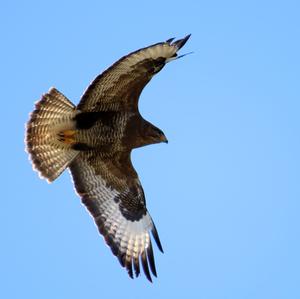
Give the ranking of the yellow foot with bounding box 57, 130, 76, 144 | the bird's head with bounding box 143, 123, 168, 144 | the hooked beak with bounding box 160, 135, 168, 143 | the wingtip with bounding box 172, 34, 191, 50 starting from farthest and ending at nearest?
the hooked beak with bounding box 160, 135, 168, 143 < the bird's head with bounding box 143, 123, 168, 144 < the yellow foot with bounding box 57, 130, 76, 144 < the wingtip with bounding box 172, 34, 191, 50

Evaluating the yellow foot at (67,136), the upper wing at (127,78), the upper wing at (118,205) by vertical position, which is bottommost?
the upper wing at (118,205)

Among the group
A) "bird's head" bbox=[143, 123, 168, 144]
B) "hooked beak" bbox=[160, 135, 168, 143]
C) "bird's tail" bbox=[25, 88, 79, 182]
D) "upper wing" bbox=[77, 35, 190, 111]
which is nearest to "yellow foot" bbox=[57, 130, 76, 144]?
"bird's tail" bbox=[25, 88, 79, 182]

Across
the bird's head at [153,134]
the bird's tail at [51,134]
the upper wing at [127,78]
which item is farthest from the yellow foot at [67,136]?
the bird's head at [153,134]

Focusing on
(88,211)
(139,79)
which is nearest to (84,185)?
(88,211)

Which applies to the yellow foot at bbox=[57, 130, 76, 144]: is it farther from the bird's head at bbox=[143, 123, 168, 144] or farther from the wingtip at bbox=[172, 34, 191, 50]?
the wingtip at bbox=[172, 34, 191, 50]

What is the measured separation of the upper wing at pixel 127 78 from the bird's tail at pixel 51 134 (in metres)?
0.29

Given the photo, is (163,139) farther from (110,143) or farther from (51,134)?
(51,134)

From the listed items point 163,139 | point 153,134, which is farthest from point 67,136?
point 163,139

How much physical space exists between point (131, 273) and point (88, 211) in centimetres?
113

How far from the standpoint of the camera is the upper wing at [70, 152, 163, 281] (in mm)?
11766

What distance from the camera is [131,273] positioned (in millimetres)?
11594

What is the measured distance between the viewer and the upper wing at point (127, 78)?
34.4ft

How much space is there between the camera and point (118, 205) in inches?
477

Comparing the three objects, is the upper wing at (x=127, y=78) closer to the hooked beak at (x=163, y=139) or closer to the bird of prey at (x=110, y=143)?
the bird of prey at (x=110, y=143)
